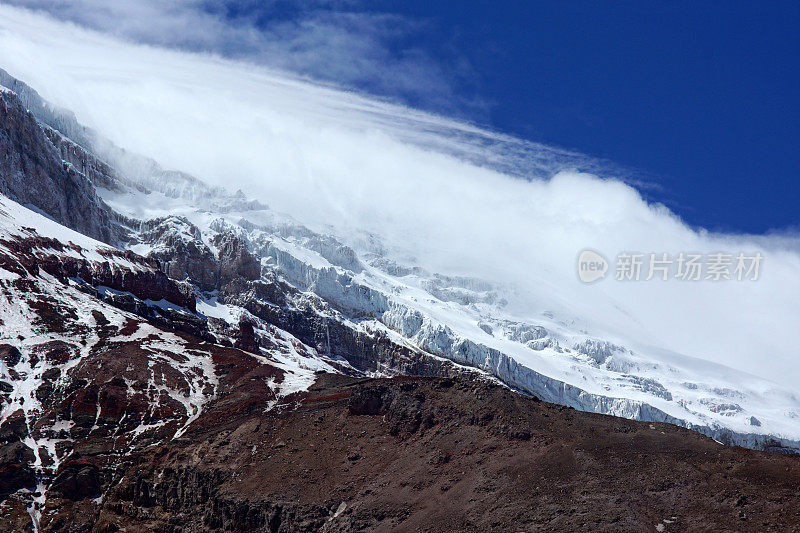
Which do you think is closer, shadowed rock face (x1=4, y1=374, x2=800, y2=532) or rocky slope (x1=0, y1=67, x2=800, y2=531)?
shadowed rock face (x1=4, y1=374, x2=800, y2=532)

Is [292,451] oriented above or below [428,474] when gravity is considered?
below

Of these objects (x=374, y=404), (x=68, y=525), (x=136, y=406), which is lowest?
(x=68, y=525)

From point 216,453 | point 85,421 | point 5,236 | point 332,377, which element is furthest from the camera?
point 5,236

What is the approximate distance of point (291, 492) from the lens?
83938mm

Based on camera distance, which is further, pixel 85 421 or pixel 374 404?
pixel 85 421

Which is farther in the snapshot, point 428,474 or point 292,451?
point 292,451

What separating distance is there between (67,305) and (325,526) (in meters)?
91.3

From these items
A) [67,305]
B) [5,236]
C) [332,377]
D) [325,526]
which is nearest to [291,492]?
[325,526]

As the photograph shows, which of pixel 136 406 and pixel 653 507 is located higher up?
pixel 653 507

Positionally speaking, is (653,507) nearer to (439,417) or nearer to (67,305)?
(439,417)

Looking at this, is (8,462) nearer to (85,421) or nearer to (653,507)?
(85,421)

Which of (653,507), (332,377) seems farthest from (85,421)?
(653,507)

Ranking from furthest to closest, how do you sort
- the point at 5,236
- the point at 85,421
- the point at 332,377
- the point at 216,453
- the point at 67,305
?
the point at 5,236 < the point at 67,305 < the point at 332,377 < the point at 85,421 < the point at 216,453

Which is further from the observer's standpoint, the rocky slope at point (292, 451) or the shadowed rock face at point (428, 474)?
the rocky slope at point (292, 451)
